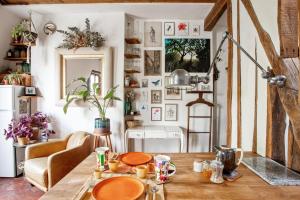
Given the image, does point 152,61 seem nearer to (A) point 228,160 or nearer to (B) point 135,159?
(B) point 135,159

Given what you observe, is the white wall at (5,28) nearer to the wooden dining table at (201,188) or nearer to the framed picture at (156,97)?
the framed picture at (156,97)

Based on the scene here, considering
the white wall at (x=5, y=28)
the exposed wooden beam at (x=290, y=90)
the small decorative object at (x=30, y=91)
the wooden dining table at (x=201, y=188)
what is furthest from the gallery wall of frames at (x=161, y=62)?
the wooden dining table at (x=201, y=188)

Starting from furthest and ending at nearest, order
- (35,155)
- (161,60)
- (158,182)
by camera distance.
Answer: (161,60), (35,155), (158,182)

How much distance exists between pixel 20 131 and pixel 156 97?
2168 mm

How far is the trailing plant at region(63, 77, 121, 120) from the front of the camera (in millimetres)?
3234

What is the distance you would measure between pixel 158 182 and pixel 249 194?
48cm

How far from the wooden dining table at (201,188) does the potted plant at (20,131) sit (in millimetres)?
2138

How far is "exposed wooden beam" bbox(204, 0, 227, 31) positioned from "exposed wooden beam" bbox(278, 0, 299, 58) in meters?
1.43

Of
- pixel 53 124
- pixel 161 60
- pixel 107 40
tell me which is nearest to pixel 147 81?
pixel 161 60

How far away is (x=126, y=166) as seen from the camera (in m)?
1.43

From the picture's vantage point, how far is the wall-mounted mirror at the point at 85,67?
344 cm

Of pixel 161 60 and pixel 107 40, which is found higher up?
pixel 107 40

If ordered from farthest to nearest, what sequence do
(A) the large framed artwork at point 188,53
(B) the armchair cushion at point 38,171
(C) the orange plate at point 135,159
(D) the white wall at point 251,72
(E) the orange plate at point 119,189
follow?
(A) the large framed artwork at point 188,53
(B) the armchair cushion at point 38,171
(D) the white wall at point 251,72
(C) the orange plate at point 135,159
(E) the orange plate at point 119,189

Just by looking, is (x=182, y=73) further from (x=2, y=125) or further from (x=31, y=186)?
(x=2, y=125)
